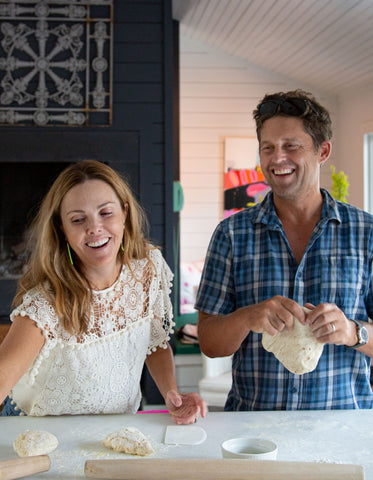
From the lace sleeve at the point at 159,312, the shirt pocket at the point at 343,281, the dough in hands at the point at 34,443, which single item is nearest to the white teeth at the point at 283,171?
the shirt pocket at the point at 343,281

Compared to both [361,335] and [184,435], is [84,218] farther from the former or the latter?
[361,335]

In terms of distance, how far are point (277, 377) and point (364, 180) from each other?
3749mm

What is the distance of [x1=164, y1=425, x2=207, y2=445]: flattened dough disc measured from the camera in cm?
124

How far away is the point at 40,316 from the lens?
1.42 m

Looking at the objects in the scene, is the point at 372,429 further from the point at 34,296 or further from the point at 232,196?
the point at 232,196

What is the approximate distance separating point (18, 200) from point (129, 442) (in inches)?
114

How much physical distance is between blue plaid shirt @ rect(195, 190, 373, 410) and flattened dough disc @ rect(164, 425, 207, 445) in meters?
0.36

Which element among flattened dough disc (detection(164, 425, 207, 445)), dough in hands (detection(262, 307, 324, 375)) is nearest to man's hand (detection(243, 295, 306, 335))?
dough in hands (detection(262, 307, 324, 375))

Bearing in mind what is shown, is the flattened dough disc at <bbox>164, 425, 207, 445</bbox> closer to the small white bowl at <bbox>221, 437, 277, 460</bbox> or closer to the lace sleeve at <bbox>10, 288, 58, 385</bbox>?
the small white bowl at <bbox>221, 437, 277, 460</bbox>

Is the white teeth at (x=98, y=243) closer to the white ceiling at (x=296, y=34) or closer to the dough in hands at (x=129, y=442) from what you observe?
the dough in hands at (x=129, y=442)

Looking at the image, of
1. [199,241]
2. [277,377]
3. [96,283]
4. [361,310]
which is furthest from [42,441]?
[199,241]

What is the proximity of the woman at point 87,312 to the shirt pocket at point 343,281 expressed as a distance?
521mm

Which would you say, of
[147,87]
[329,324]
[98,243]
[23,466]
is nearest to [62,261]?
[98,243]

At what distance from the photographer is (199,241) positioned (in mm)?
5418
